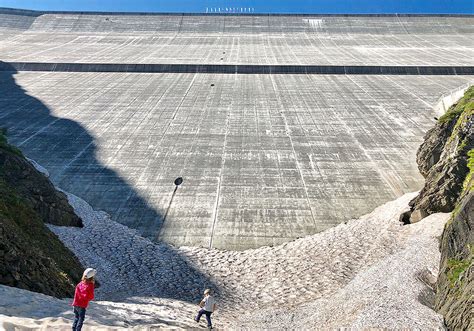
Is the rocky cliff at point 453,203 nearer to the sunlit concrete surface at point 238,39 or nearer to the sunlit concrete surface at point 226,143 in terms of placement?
the sunlit concrete surface at point 226,143

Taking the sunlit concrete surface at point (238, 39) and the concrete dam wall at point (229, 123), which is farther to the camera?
the sunlit concrete surface at point (238, 39)

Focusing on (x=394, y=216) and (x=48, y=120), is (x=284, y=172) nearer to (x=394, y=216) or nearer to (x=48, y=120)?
(x=394, y=216)

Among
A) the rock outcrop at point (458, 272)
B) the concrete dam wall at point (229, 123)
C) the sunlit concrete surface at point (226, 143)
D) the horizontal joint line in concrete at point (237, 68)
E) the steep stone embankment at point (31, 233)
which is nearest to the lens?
the rock outcrop at point (458, 272)

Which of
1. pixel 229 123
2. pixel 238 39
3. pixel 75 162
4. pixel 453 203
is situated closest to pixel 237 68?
pixel 229 123

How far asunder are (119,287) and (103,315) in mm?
3811

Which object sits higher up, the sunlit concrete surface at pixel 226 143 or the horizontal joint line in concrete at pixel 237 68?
the horizontal joint line in concrete at pixel 237 68

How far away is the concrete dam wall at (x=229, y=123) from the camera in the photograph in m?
17.3

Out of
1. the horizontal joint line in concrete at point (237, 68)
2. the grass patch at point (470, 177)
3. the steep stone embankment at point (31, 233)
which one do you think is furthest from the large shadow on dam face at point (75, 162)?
the grass patch at point (470, 177)

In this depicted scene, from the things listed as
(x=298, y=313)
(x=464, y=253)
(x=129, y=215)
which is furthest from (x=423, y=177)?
(x=129, y=215)

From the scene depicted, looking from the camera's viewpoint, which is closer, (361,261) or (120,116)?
(361,261)

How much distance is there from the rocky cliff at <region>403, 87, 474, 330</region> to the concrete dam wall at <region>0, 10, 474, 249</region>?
7.60 feet

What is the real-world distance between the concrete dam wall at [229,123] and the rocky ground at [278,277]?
1.22m

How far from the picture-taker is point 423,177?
1909 cm

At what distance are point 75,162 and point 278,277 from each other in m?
13.0
